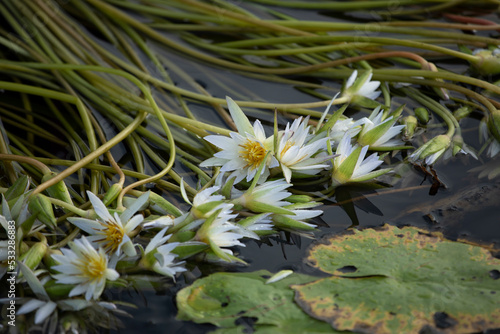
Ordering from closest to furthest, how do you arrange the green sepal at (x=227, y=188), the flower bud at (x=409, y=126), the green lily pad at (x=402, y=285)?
the green lily pad at (x=402, y=285)
the green sepal at (x=227, y=188)
the flower bud at (x=409, y=126)

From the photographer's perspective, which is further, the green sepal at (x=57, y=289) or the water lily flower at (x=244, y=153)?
the water lily flower at (x=244, y=153)

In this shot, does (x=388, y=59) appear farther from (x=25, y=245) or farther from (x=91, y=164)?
(x=25, y=245)

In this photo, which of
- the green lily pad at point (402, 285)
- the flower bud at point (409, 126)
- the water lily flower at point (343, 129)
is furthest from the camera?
the flower bud at point (409, 126)

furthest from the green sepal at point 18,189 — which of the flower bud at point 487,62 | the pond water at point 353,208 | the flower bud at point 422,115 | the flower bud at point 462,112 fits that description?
the flower bud at point 487,62

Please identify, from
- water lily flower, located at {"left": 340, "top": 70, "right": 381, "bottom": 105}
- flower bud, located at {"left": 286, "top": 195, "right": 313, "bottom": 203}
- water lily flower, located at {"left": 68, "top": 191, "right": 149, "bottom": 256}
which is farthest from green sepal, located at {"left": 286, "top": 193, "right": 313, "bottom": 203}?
water lily flower, located at {"left": 340, "top": 70, "right": 381, "bottom": 105}

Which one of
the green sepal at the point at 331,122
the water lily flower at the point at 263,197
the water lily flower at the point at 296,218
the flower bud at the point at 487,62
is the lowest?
the water lily flower at the point at 296,218

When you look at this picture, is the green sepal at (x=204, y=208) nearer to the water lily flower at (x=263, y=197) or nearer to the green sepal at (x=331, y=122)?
the water lily flower at (x=263, y=197)

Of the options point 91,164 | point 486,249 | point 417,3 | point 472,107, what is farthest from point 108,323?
point 417,3

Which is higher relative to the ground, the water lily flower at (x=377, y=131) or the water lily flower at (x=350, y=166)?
the water lily flower at (x=377, y=131)
